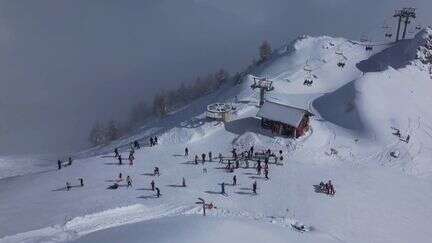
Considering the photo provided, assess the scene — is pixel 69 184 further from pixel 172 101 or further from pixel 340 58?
pixel 172 101

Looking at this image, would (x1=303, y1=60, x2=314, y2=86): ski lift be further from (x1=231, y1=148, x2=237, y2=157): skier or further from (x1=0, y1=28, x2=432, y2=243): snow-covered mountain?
(x1=231, y1=148, x2=237, y2=157): skier

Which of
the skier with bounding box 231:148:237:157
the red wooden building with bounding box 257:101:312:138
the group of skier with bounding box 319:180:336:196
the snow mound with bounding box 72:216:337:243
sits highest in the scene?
the red wooden building with bounding box 257:101:312:138

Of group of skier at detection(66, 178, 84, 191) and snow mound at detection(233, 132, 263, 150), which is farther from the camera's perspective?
snow mound at detection(233, 132, 263, 150)

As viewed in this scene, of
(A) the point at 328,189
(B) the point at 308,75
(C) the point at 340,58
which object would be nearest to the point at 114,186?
(A) the point at 328,189

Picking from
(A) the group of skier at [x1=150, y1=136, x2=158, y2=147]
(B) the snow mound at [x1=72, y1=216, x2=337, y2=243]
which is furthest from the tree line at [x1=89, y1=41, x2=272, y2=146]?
(B) the snow mound at [x1=72, y1=216, x2=337, y2=243]

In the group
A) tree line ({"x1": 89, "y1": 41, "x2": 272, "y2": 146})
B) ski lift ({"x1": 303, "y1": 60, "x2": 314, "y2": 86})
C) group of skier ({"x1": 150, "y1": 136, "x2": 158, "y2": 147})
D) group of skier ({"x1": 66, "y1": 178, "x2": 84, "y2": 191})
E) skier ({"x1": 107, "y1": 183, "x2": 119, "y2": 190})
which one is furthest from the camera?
tree line ({"x1": 89, "y1": 41, "x2": 272, "y2": 146})

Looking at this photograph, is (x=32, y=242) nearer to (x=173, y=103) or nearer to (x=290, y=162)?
(x=290, y=162)

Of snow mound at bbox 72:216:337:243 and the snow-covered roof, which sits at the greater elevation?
the snow-covered roof
